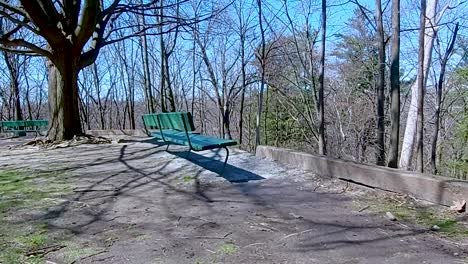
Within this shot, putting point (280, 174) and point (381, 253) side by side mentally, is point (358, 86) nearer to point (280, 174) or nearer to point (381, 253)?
point (280, 174)

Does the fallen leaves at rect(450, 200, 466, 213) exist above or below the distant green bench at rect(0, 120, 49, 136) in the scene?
below

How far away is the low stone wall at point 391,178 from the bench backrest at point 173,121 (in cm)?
159

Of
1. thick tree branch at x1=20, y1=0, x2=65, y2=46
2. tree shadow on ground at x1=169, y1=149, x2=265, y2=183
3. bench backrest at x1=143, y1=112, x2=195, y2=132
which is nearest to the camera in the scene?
tree shadow on ground at x1=169, y1=149, x2=265, y2=183

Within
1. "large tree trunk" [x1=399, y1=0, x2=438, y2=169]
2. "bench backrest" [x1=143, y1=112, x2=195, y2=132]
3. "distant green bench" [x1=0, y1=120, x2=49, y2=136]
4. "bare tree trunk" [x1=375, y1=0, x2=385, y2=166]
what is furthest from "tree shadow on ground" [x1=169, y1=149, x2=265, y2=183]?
"distant green bench" [x1=0, y1=120, x2=49, y2=136]

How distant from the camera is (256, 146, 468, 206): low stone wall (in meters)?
3.12

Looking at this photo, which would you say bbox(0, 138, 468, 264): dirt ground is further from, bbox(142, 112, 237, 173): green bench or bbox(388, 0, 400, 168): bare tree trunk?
bbox(388, 0, 400, 168): bare tree trunk

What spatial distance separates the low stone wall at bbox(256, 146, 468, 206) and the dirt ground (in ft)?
0.43

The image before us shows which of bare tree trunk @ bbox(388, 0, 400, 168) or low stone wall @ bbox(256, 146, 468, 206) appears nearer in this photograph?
low stone wall @ bbox(256, 146, 468, 206)

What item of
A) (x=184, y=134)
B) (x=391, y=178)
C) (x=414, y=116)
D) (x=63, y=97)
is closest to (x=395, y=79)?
(x=391, y=178)

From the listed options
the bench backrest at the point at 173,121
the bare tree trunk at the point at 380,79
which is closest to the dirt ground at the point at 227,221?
the bench backrest at the point at 173,121

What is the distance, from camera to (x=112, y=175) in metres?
4.99

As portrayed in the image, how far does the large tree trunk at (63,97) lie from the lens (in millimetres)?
8836

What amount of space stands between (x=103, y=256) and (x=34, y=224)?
101 centimetres

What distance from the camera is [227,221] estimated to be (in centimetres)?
296
